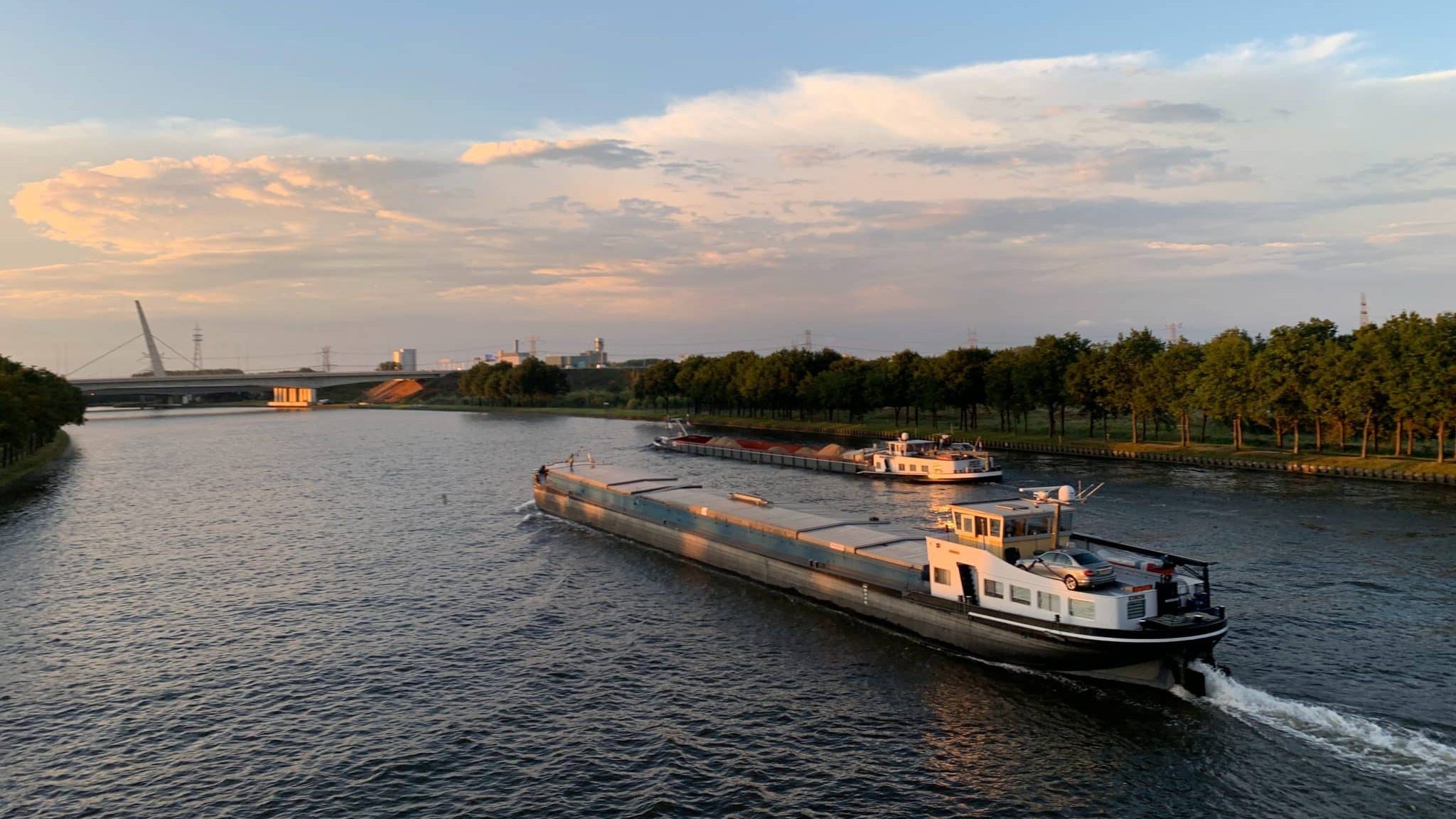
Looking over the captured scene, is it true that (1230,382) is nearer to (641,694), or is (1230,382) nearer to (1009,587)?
(1009,587)

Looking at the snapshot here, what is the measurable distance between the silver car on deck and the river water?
16.8 feet

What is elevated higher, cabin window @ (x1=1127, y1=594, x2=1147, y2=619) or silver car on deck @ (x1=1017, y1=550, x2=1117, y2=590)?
silver car on deck @ (x1=1017, y1=550, x2=1117, y2=590)

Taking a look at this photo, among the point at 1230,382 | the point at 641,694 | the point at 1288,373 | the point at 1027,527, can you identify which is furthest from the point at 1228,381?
the point at 641,694

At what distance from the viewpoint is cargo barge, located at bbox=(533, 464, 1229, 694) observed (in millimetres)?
Result: 39469

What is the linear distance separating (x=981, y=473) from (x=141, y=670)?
9036 cm

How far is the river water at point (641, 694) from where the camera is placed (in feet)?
105

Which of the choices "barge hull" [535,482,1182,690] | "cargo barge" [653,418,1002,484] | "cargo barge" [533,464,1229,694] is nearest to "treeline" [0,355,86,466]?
"barge hull" [535,482,1182,690]

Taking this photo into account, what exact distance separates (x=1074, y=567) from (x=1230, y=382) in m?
93.9

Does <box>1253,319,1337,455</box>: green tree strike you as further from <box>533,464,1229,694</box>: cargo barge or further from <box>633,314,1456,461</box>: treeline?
<box>533,464,1229,694</box>: cargo barge

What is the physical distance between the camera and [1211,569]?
59719mm

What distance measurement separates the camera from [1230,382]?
118 meters

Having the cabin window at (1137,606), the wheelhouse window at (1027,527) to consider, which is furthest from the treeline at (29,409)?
the cabin window at (1137,606)

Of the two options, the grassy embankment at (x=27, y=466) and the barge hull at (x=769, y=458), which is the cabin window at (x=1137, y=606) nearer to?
the barge hull at (x=769, y=458)

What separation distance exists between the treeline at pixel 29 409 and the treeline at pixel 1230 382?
137286 mm
